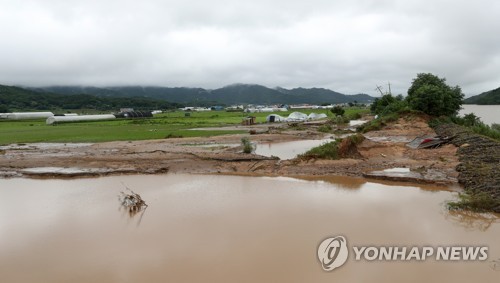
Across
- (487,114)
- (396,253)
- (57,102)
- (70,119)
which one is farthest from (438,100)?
(57,102)

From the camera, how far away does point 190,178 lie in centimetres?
1695

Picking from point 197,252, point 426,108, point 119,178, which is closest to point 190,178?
point 119,178

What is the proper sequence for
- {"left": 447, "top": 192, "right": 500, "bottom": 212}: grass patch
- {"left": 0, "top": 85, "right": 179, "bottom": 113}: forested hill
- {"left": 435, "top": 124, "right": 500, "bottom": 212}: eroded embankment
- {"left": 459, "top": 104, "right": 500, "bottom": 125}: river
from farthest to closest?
{"left": 0, "top": 85, "right": 179, "bottom": 113}: forested hill < {"left": 459, "top": 104, "right": 500, "bottom": 125}: river < {"left": 435, "top": 124, "right": 500, "bottom": 212}: eroded embankment < {"left": 447, "top": 192, "right": 500, "bottom": 212}: grass patch

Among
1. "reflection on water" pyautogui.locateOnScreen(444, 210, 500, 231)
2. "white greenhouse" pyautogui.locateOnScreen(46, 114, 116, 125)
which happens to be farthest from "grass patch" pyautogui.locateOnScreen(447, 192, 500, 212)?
"white greenhouse" pyautogui.locateOnScreen(46, 114, 116, 125)

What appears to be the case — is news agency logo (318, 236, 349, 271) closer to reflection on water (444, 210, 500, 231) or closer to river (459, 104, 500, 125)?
reflection on water (444, 210, 500, 231)

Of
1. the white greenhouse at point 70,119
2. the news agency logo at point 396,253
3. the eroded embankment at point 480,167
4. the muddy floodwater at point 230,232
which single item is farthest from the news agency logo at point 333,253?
the white greenhouse at point 70,119

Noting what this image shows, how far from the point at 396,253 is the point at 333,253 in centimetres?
142

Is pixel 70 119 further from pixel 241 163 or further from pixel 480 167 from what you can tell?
pixel 480 167

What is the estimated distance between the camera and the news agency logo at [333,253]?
7.72 m

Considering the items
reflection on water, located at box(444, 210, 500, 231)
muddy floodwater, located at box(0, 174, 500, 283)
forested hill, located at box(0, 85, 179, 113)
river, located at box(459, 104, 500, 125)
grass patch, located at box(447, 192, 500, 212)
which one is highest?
forested hill, located at box(0, 85, 179, 113)

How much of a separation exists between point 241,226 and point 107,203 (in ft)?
18.5

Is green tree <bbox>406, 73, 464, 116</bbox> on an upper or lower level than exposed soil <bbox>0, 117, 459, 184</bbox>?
upper

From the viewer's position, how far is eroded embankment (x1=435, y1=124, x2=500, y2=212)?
1213 centimetres

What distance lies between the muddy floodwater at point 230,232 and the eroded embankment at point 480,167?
105 centimetres
